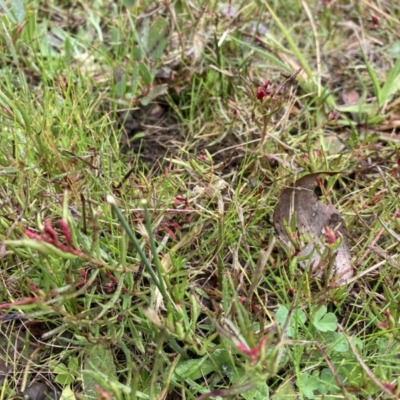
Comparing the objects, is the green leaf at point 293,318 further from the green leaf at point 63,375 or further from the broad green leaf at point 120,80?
the broad green leaf at point 120,80

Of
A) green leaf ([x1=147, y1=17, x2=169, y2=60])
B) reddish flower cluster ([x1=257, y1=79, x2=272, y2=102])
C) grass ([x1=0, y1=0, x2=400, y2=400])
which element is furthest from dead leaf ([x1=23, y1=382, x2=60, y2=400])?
green leaf ([x1=147, y1=17, x2=169, y2=60])

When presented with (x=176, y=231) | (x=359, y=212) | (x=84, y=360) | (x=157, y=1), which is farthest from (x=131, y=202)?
(x=157, y=1)

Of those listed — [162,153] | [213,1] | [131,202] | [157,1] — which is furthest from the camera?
[213,1]

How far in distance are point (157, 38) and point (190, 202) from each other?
0.62 meters

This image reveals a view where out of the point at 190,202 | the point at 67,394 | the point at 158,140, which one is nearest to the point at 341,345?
the point at 190,202

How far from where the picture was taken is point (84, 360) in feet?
3.71

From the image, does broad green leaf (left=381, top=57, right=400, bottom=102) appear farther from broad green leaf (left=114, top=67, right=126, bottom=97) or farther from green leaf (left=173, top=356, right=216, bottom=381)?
green leaf (left=173, top=356, right=216, bottom=381)

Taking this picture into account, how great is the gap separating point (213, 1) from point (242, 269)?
1.07 meters

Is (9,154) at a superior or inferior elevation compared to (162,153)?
superior

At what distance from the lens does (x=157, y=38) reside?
5.39ft

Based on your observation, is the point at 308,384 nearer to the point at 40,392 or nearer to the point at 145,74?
the point at 40,392

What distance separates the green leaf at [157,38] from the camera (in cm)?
163

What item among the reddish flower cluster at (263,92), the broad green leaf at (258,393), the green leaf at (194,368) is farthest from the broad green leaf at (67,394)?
the reddish flower cluster at (263,92)

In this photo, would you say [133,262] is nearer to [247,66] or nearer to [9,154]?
[9,154]
